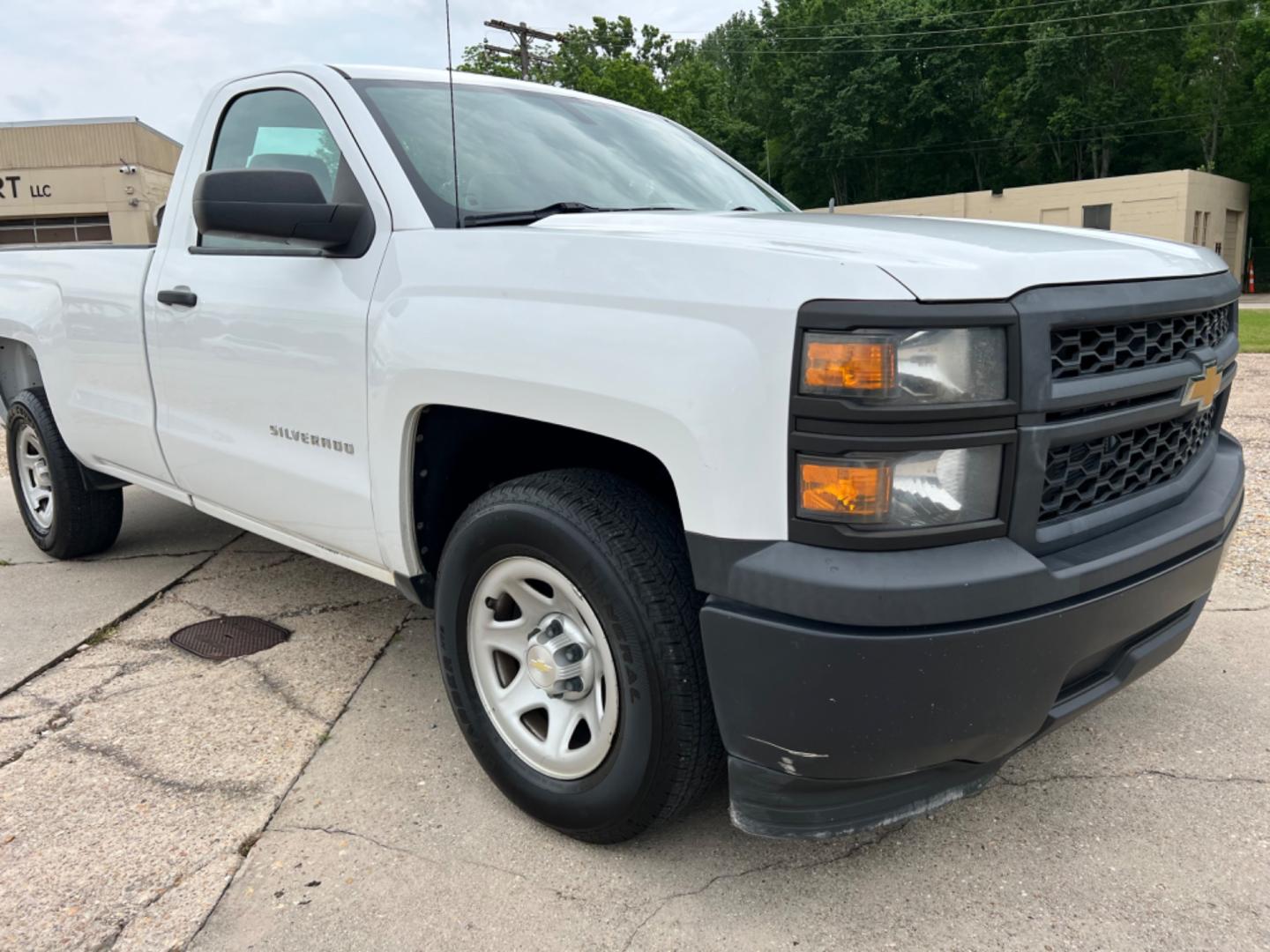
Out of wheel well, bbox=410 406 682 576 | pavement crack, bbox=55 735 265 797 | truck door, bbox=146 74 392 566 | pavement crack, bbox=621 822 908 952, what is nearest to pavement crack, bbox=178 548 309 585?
truck door, bbox=146 74 392 566

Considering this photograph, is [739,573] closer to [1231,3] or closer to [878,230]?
[878,230]

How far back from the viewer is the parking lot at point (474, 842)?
2188 millimetres

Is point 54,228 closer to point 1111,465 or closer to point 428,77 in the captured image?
point 428,77

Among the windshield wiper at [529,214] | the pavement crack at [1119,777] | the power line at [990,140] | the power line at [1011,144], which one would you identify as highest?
the power line at [990,140]

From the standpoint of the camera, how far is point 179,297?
343cm

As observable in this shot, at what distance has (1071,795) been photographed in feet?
8.79

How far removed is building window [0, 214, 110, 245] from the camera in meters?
34.6

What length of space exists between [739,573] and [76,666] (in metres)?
2.85

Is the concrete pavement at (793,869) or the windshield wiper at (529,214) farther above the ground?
the windshield wiper at (529,214)

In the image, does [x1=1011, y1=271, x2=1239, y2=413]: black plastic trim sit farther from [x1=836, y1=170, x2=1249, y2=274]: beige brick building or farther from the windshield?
[x1=836, y1=170, x2=1249, y2=274]: beige brick building

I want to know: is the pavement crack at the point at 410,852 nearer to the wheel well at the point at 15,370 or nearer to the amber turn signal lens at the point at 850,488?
the amber turn signal lens at the point at 850,488

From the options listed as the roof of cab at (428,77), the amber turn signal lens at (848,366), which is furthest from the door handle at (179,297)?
the amber turn signal lens at (848,366)

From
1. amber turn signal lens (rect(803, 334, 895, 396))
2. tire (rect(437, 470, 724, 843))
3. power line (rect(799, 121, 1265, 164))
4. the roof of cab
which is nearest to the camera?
amber turn signal lens (rect(803, 334, 895, 396))

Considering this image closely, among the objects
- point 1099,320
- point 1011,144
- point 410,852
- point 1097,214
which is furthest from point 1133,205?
point 410,852
